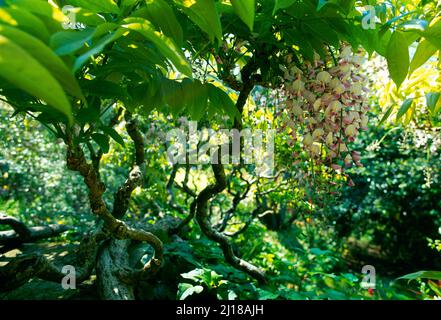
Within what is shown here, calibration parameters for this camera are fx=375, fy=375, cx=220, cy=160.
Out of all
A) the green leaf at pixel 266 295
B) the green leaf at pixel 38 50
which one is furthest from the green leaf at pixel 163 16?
the green leaf at pixel 266 295

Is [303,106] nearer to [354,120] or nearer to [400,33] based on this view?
[354,120]

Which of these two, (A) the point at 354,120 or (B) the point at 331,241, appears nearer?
(A) the point at 354,120

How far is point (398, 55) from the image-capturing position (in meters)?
0.69

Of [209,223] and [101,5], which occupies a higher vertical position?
[101,5]

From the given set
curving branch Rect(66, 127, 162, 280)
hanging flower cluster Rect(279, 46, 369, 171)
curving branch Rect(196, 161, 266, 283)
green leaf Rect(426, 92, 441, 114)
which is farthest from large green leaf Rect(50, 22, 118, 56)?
curving branch Rect(196, 161, 266, 283)

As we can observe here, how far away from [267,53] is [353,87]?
0.24 m

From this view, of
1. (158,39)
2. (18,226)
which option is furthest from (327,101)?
(18,226)

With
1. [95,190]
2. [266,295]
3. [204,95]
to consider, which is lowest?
[266,295]

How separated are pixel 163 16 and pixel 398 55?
1.43 ft

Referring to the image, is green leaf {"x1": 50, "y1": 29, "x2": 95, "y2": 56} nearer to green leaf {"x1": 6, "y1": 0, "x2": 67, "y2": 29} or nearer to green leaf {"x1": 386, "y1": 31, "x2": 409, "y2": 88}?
green leaf {"x1": 6, "y1": 0, "x2": 67, "y2": 29}

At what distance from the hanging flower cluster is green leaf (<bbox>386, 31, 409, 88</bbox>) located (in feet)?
0.73

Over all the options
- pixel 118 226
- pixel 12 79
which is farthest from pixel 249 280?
pixel 12 79

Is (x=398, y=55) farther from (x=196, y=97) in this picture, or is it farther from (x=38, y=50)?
(x=38, y=50)

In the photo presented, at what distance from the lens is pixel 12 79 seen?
297mm
